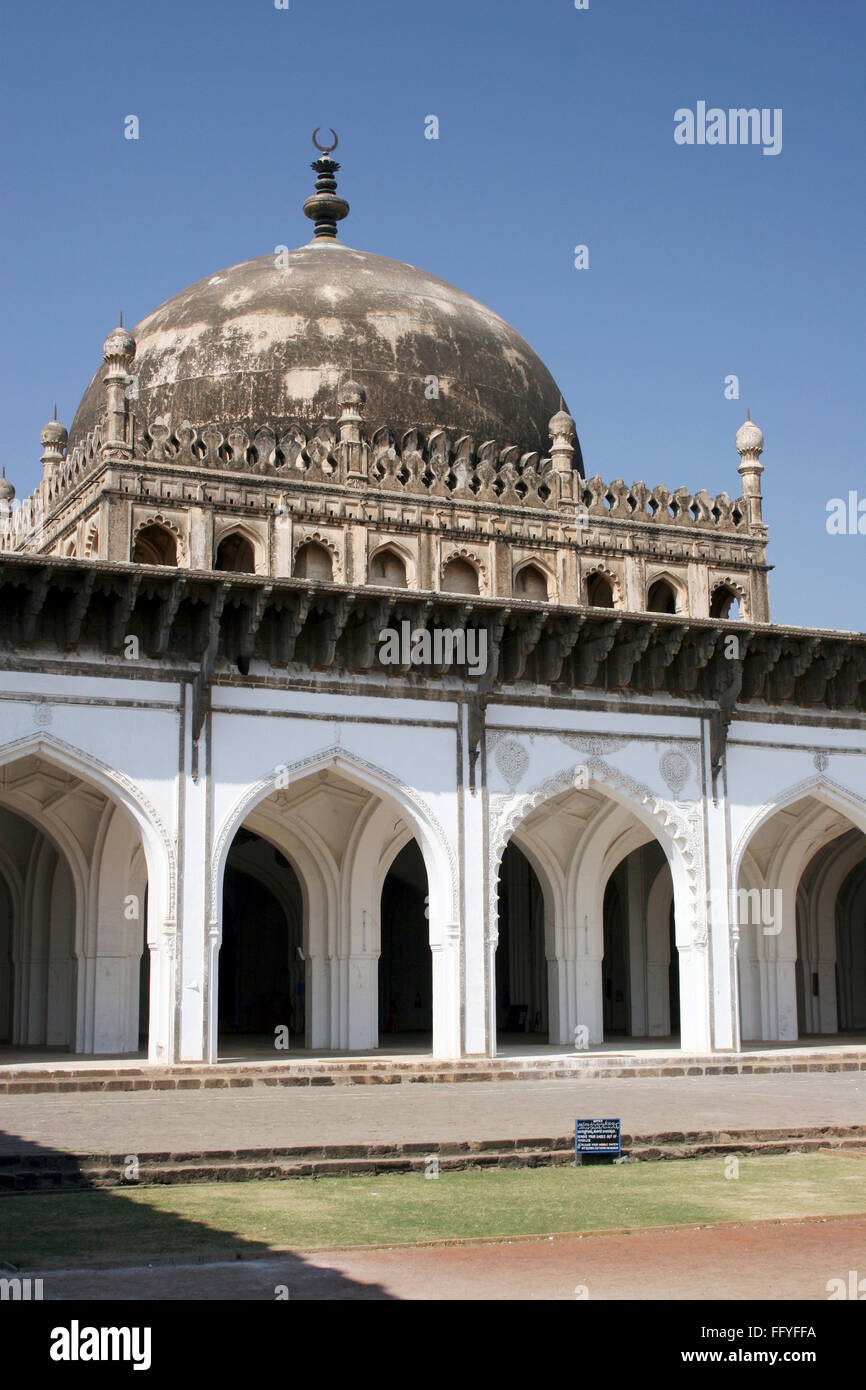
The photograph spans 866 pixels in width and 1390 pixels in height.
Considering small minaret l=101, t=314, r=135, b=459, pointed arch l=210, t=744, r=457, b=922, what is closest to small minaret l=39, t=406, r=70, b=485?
small minaret l=101, t=314, r=135, b=459

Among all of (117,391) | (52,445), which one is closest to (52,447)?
(52,445)

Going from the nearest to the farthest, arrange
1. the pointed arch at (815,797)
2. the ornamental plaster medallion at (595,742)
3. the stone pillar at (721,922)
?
the ornamental plaster medallion at (595,742)
the stone pillar at (721,922)
the pointed arch at (815,797)

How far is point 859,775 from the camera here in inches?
647

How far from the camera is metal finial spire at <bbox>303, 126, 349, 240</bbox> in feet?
75.4

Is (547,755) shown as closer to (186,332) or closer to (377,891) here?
(377,891)

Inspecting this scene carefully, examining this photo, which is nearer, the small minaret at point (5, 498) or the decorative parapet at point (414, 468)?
the decorative parapet at point (414, 468)

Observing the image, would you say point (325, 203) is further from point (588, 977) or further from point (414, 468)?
point (588, 977)

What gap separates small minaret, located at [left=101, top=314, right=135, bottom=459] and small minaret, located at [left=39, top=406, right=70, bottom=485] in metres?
2.17

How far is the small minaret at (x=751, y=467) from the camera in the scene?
20984 mm

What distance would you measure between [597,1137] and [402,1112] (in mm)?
2171

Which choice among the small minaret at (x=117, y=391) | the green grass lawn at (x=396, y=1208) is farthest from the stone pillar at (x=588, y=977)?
the green grass lawn at (x=396, y=1208)

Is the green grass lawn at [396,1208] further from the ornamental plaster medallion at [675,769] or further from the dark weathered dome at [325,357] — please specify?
the dark weathered dome at [325,357]

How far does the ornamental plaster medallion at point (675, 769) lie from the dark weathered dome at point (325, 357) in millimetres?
6001
